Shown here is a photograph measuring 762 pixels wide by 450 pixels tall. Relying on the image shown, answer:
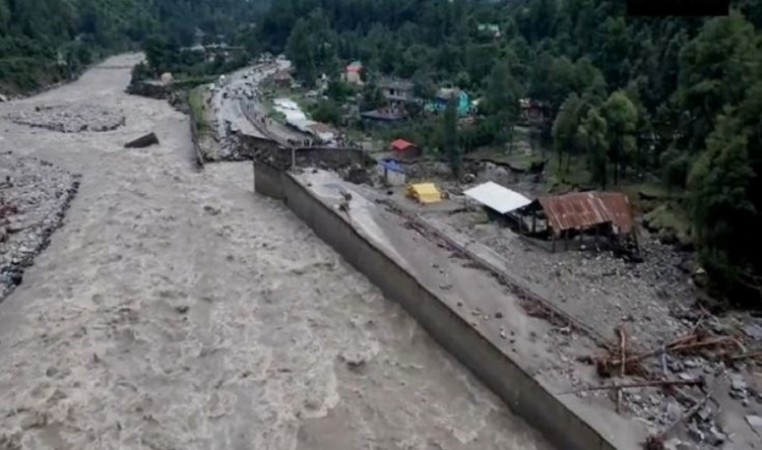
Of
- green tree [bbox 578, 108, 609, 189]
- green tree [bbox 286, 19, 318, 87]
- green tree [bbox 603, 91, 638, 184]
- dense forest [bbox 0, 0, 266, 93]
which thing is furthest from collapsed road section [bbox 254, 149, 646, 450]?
dense forest [bbox 0, 0, 266, 93]

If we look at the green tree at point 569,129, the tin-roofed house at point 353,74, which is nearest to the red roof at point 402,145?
the green tree at point 569,129

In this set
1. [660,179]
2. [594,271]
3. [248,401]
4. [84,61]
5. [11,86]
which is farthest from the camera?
[84,61]

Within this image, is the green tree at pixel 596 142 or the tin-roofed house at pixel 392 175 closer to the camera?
the green tree at pixel 596 142

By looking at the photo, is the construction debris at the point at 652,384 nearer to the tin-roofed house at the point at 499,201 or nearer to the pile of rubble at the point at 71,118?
the tin-roofed house at the point at 499,201

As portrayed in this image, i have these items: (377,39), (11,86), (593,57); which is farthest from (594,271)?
(11,86)

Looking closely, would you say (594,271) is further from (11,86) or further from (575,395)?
(11,86)

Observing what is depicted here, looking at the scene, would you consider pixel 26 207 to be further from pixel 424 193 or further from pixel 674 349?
pixel 674 349

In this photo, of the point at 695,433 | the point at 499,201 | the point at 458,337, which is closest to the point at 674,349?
the point at 695,433
